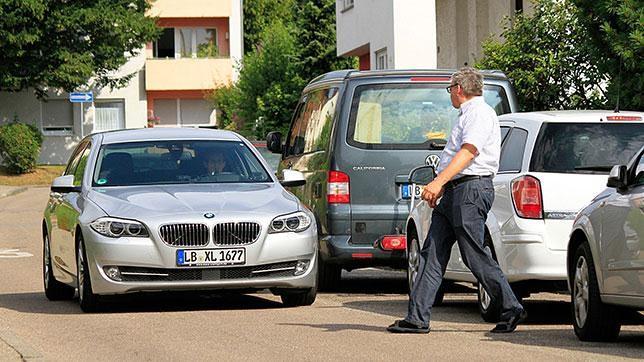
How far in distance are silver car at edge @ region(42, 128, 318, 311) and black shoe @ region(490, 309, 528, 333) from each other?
107 inches

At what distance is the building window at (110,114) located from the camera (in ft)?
242

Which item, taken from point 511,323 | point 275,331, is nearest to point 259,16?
point 275,331

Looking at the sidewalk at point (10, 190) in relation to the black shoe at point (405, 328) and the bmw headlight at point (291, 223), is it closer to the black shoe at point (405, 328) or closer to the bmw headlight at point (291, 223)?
the bmw headlight at point (291, 223)

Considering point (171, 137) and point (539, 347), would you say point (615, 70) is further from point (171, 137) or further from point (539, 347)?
point (539, 347)

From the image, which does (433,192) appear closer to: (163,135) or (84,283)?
(84,283)

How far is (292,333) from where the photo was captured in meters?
11.7

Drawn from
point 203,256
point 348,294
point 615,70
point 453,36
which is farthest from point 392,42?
point 203,256

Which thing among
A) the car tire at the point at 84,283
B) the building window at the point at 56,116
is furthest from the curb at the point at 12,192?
the car tire at the point at 84,283

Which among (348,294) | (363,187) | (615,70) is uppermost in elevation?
(615,70)

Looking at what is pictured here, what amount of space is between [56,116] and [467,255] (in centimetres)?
6207

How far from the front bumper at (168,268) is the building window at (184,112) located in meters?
62.2

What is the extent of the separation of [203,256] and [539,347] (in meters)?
3.71

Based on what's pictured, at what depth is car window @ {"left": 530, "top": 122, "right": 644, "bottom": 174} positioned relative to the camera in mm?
12164

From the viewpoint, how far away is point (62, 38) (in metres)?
61.8
